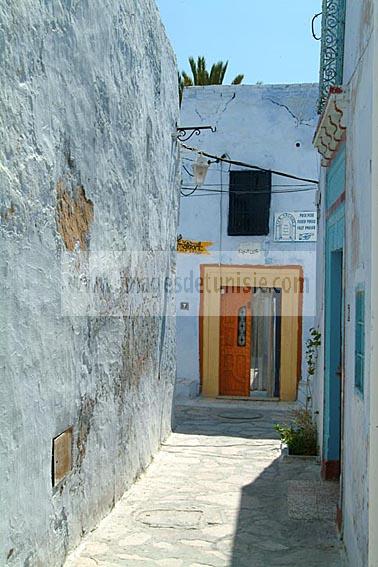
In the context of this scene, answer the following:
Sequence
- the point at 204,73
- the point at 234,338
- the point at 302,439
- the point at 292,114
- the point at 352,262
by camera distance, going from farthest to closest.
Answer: the point at 204,73
the point at 234,338
the point at 292,114
the point at 302,439
the point at 352,262

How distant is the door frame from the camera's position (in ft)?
40.2

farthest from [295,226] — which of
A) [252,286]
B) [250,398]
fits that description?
[250,398]

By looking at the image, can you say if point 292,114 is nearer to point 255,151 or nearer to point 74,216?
point 255,151

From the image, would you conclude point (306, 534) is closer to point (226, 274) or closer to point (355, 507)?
point (355, 507)

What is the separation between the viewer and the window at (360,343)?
3.80 metres

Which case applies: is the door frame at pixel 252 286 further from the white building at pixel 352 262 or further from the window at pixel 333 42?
the window at pixel 333 42

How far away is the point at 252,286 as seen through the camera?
12508 mm

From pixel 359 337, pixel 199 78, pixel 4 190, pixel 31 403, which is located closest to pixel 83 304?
pixel 31 403

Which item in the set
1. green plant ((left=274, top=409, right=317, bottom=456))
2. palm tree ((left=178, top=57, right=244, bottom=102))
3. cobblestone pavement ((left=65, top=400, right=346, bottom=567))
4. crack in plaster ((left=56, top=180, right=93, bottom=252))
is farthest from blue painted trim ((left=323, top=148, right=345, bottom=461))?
palm tree ((left=178, top=57, right=244, bottom=102))

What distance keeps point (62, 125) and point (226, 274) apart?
8540 millimetres

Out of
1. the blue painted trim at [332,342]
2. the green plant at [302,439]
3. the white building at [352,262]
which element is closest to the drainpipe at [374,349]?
the white building at [352,262]

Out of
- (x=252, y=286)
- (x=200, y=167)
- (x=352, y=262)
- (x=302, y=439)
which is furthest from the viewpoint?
(x=252, y=286)

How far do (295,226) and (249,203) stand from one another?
918 millimetres

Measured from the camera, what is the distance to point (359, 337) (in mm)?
3992
